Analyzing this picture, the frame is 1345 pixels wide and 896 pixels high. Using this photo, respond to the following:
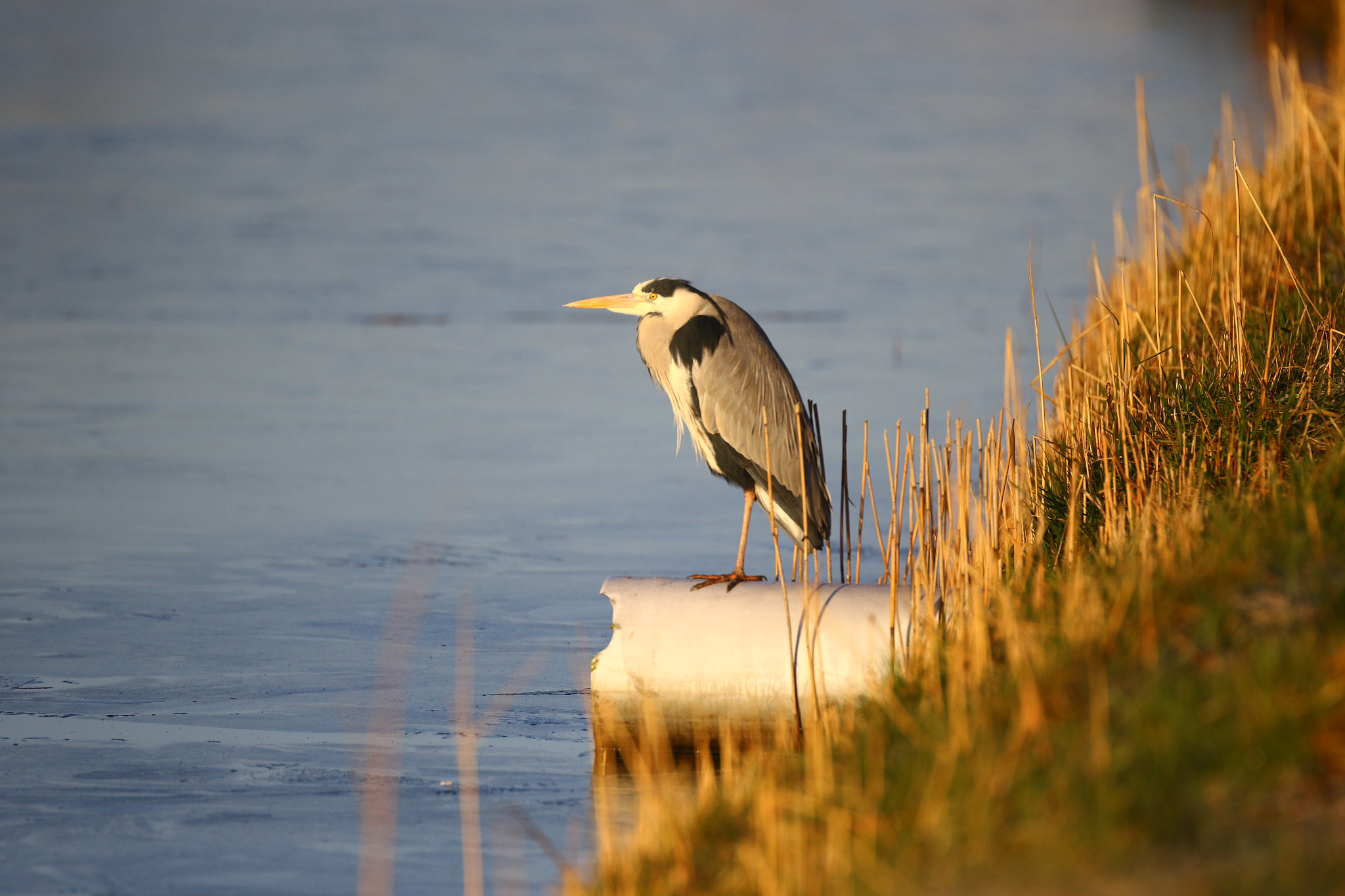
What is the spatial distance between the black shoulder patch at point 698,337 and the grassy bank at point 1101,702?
1082 millimetres

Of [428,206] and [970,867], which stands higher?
[428,206]

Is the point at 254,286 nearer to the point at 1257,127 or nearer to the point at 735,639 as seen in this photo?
the point at 735,639

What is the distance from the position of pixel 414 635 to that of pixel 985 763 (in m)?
3.65

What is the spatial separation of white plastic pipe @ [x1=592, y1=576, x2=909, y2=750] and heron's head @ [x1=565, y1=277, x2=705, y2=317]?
1582 mm

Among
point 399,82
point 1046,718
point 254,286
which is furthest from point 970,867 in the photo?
point 399,82

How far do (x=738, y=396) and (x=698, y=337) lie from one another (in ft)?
0.91

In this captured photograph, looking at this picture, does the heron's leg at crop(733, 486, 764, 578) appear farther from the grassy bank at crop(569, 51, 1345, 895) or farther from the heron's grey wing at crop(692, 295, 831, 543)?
the grassy bank at crop(569, 51, 1345, 895)

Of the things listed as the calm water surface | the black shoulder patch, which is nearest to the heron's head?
the black shoulder patch

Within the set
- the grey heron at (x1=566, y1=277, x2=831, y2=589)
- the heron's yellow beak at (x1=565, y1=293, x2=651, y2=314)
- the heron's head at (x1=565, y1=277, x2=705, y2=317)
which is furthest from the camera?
the heron's yellow beak at (x1=565, y1=293, x2=651, y2=314)

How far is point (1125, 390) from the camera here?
568 centimetres

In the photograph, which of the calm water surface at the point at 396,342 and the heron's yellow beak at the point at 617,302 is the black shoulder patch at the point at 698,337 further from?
the calm water surface at the point at 396,342

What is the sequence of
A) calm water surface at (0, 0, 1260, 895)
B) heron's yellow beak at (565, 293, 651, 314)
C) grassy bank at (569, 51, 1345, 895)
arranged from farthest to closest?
heron's yellow beak at (565, 293, 651, 314) → calm water surface at (0, 0, 1260, 895) → grassy bank at (569, 51, 1345, 895)

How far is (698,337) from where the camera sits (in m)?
6.04

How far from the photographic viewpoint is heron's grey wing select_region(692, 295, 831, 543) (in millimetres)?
6012
